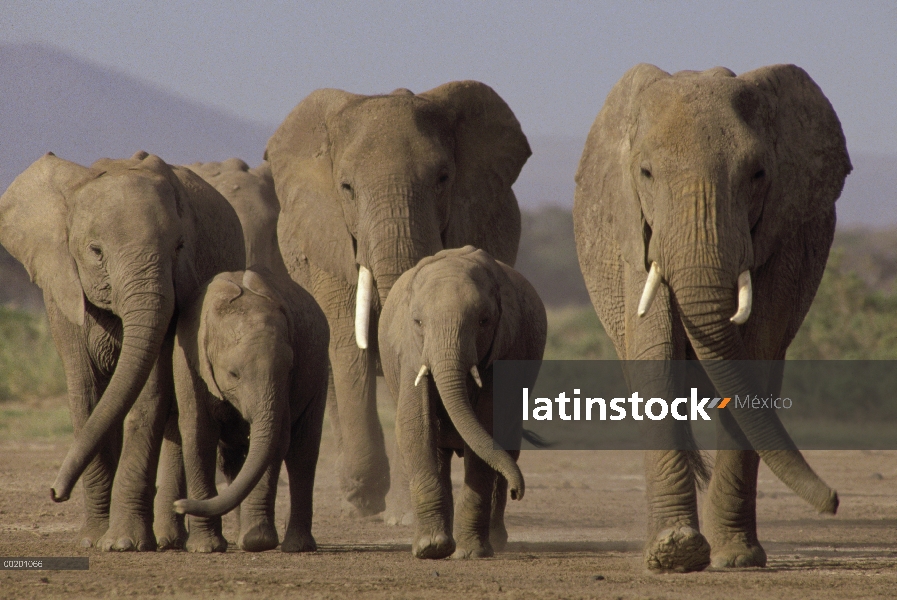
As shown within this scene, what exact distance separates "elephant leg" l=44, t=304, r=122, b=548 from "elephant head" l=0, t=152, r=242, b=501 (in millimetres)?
146


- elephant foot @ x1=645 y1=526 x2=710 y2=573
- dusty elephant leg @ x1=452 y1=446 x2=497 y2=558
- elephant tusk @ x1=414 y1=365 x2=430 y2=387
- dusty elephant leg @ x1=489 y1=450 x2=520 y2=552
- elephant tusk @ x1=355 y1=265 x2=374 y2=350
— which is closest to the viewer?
elephant foot @ x1=645 y1=526 x2=710 y2=573

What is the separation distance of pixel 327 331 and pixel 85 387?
5.26 ft

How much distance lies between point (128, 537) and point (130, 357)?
1.09 metres

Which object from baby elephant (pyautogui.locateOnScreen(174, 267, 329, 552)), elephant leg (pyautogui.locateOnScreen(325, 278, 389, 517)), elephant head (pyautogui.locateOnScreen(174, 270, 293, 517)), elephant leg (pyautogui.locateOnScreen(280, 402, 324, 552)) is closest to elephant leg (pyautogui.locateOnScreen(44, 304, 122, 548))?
baby elephant (pyautogui.locateOnScreen(174, 267, 329, 552))

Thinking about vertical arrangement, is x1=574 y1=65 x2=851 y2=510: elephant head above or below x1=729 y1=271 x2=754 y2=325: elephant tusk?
above

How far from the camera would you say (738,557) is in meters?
8.46

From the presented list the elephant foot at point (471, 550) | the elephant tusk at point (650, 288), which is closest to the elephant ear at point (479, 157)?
the elephant foot at point (471, 550)

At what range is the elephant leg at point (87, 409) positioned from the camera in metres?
9.37

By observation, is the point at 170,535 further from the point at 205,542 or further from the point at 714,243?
the point at 714,243

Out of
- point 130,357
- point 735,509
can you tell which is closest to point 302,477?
point 130,357

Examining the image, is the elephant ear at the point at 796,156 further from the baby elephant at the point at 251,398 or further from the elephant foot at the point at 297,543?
the elephant foot at the point at 297,543

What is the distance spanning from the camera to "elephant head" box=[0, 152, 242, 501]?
880cm

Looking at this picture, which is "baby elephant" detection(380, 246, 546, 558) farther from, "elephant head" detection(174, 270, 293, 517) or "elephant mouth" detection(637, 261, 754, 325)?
"elephant mouth" detection(637, 261, 754, 325)

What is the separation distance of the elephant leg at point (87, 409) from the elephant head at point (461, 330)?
6.20ft
